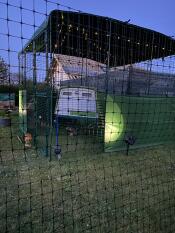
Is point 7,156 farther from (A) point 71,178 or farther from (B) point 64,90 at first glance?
(B) point 64,90

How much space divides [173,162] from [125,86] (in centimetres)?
233

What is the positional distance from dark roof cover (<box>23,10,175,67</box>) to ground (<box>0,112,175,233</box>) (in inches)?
88.9

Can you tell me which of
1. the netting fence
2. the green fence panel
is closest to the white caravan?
the netting fence

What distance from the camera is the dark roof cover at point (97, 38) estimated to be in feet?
17.6

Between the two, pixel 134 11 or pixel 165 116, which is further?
pixel 134 11

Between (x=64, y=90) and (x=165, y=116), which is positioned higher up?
(x=64, y=90)

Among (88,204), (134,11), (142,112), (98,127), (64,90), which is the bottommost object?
(88,204)

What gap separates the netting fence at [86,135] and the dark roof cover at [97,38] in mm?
32

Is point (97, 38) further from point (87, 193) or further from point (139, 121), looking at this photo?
point (87, 193)

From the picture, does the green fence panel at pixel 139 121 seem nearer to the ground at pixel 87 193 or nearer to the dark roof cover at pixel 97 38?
the ground at pixel 87 193

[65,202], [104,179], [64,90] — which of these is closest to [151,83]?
[64,90]

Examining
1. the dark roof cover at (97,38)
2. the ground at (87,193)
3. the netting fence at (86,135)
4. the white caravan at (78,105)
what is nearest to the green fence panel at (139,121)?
the netting fence at (86,135)

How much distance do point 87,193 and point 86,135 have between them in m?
3.25

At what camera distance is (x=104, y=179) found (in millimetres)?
3928
